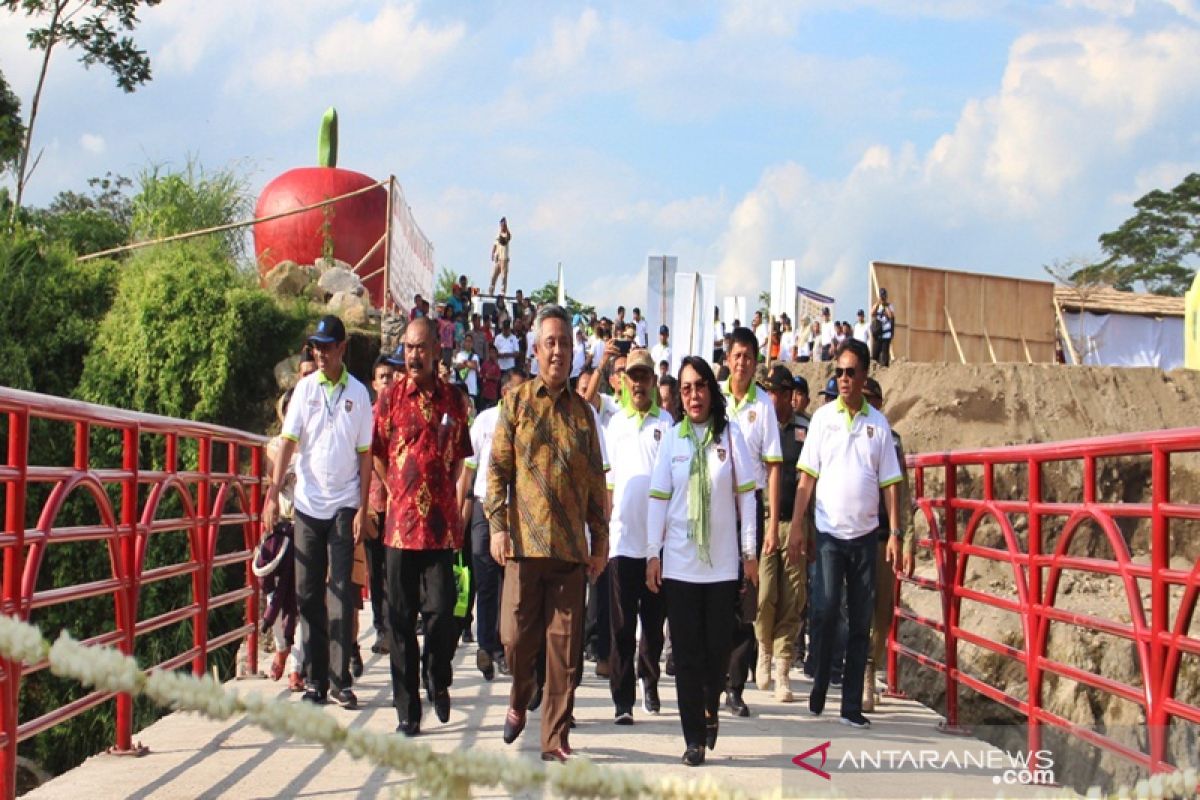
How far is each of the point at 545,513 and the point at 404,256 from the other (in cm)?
1442

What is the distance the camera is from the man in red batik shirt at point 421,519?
6.38m

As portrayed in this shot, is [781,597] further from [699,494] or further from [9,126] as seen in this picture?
[9,126]

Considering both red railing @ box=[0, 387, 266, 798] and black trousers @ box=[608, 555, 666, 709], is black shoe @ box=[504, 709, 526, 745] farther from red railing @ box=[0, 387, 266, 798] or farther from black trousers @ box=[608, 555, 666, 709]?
red railing @ box=[0, 387, 266, 798]

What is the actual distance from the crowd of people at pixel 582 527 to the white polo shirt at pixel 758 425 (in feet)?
0.04

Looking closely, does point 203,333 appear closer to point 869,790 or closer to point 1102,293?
point 869,790

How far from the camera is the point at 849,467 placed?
7.15 m

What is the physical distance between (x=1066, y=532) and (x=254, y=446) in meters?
5.47

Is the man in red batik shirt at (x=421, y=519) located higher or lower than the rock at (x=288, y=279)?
lower

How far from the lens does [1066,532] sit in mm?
5543

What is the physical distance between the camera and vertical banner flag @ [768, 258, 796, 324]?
2859cm

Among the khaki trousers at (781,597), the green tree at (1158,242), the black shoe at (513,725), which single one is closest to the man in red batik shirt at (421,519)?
the black shoe at (513,725)

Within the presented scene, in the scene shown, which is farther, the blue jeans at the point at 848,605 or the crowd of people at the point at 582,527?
the blue jeans at the point at 848,605

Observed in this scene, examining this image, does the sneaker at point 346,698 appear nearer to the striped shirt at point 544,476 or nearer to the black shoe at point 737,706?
the striped shirt at point 544,476

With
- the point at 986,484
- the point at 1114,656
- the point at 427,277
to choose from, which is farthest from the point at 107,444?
the point at 986,484
